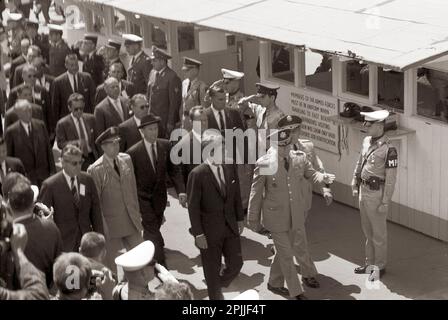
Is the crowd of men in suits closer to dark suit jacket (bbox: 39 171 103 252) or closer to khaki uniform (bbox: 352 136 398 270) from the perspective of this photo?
dark suit jacket (bbox: 39 171 103 252)

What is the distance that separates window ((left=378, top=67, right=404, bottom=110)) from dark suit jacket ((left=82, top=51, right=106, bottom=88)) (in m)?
5.99

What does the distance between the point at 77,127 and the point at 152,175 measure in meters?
1.78

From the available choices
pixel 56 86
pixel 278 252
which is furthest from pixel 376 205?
pixel 56 86

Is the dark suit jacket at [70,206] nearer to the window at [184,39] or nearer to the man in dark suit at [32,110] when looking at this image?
the man in dark suit at [32,110]

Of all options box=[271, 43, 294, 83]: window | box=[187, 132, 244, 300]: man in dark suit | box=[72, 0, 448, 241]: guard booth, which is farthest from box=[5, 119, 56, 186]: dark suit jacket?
box=[271, 43, 294, 83]: window

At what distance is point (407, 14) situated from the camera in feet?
36.7

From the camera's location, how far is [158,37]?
17.0 meters

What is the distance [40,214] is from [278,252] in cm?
250

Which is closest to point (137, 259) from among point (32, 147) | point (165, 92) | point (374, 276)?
point (374, 276)

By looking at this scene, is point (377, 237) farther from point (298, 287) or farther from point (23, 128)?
point (23, 128)

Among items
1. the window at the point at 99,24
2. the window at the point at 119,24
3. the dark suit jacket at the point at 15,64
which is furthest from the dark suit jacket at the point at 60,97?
the window at the point at 99,24

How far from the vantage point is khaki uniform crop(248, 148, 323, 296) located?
376 inches

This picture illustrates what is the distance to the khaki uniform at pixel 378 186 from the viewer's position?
9.80 m

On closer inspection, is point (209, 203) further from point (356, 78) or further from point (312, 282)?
point (356, 78)
